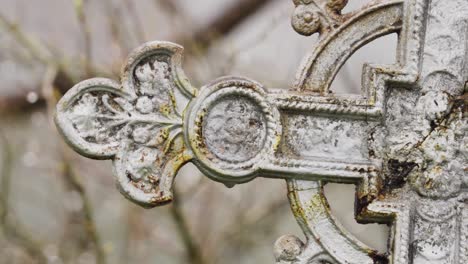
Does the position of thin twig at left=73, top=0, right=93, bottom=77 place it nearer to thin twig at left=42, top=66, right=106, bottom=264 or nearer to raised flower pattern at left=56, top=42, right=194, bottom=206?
thin twig at left=42, top=66, right=106, bottom=264

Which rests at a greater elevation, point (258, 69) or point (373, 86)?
point (258, 69)

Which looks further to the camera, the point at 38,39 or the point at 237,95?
the point at 38,39

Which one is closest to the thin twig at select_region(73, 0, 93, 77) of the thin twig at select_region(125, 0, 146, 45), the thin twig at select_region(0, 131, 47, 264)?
the thin twig at select_region(125, 0, 146, 45)

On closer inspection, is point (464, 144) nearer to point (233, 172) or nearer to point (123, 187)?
point (233, 172)

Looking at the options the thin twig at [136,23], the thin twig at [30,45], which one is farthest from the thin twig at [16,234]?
the thin twig at [136,23]

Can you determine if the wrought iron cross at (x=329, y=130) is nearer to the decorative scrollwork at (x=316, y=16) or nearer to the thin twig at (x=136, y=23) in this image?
the decorative scrollwork at (x=316, y=16)

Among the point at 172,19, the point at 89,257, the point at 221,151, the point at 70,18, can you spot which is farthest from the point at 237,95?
the point at 70,18
